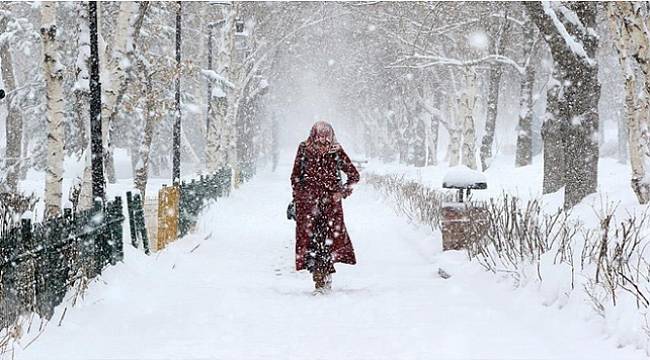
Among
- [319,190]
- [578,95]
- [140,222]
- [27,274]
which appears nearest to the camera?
[27,274]

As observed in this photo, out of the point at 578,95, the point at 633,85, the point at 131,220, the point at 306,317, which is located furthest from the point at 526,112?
the point at 306,317

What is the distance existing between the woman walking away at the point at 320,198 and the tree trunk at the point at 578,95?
4346 millimetres

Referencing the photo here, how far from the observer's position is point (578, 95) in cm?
1030

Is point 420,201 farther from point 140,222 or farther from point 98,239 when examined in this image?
point 98,239

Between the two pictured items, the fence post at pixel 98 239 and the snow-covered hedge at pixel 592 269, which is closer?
the snow-covered hedge at pixel 592 269

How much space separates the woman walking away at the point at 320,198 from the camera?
7309 mm

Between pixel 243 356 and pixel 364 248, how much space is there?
6.65 meters

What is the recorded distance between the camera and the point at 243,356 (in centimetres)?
473

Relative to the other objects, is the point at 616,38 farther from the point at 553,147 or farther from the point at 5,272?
the point at 5,272

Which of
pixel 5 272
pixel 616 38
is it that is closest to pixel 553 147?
pixel 616 38

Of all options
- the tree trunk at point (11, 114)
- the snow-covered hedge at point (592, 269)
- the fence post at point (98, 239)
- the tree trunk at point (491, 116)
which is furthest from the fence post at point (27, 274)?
the tree trunk at point (491, 116)

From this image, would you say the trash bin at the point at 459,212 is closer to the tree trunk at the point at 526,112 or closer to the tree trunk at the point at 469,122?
the tree trunk at the point at 526,112

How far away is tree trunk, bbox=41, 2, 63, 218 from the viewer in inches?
373

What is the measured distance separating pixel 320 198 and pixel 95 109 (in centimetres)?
316
